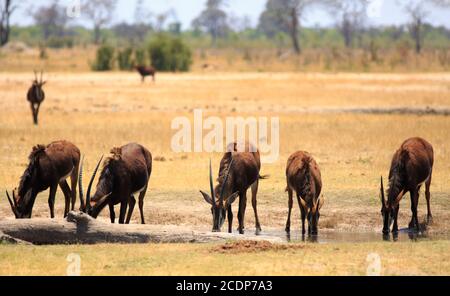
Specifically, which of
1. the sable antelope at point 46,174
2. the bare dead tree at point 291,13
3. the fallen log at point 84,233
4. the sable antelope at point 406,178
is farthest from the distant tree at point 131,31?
the fallen log at point 84,233

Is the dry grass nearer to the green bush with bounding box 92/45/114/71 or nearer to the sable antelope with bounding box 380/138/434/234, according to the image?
the green bush with bounding box 92/45/114/71

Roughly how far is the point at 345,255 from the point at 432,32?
133370 millimetres

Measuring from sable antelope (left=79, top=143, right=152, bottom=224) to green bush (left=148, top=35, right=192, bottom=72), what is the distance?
43.3 meters

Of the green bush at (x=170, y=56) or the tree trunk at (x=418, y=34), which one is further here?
the tree trunk at (x=418, y=34)

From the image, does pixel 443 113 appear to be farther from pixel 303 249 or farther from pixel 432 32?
pixel 432 32

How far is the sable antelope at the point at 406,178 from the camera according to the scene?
15445mm

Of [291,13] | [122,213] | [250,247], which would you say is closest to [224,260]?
[250,247]

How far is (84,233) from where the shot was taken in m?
13.4

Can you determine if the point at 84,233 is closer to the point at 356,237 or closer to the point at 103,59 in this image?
the point at 356,237

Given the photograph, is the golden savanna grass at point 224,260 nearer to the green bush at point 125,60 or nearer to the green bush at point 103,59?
the green bush at point 103,59

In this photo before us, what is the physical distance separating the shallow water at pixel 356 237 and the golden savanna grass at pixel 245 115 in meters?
0.64

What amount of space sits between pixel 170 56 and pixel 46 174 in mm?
44082

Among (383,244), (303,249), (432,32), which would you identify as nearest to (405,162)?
(383,244)

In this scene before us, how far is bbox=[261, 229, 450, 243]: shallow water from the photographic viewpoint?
15.0 meters
